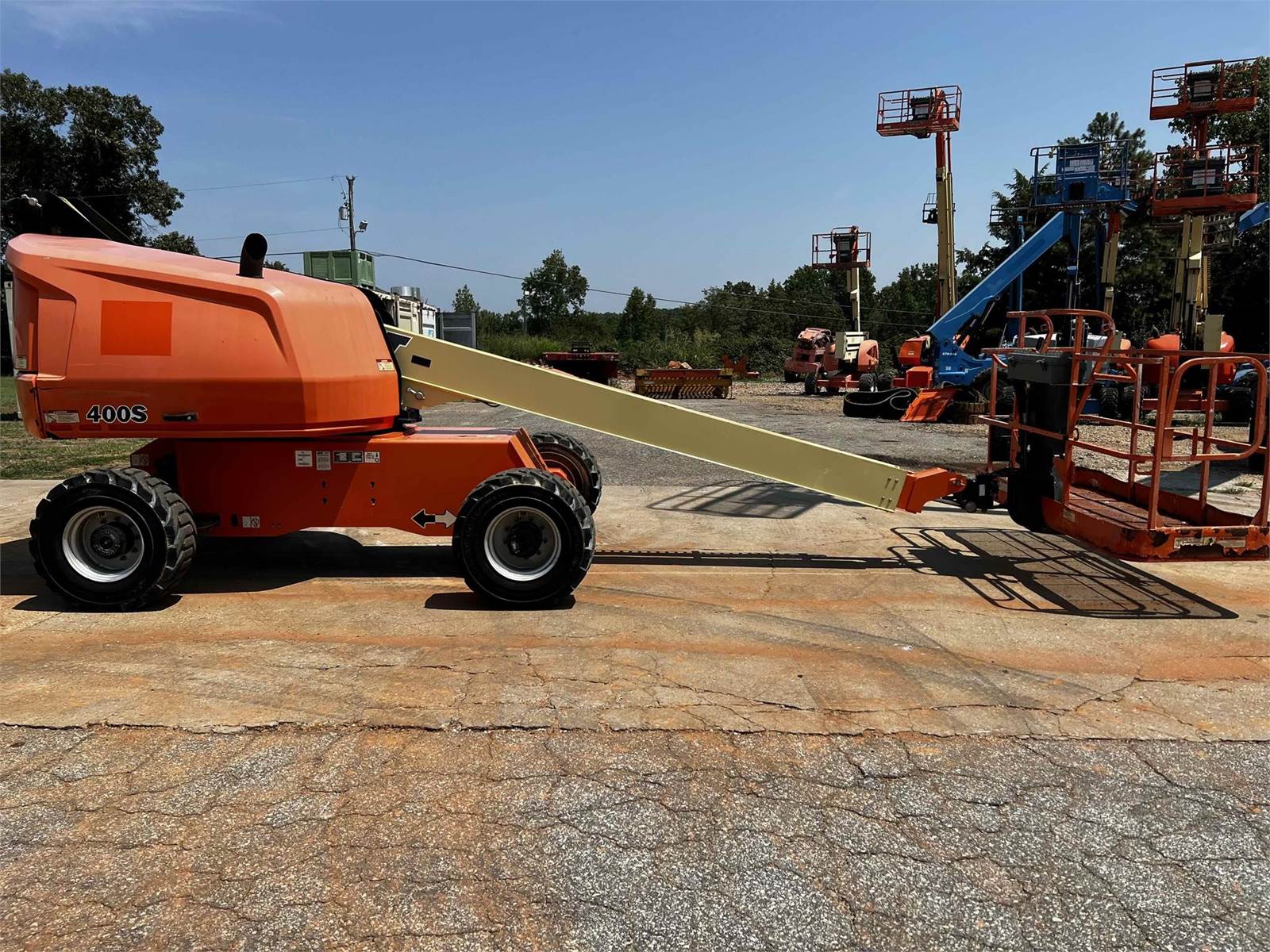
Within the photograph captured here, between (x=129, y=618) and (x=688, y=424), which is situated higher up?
(x=688, y=424)

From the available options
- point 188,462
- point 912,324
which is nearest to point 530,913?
point 188,462

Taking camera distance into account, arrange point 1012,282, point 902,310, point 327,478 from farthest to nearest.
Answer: point 902,310 → point 1012,282 → point 327,478

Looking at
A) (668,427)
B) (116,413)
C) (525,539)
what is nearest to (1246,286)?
(668,427)

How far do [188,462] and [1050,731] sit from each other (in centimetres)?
596

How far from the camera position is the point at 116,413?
20.2 ft

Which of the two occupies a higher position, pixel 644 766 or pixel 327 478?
pixel 327 478

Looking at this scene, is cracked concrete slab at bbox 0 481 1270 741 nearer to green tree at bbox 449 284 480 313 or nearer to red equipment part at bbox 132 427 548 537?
red equipment part at bbox 132 427 548 537

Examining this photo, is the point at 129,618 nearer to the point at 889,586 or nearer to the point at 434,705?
the point at 434,705

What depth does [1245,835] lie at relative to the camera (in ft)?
11.5

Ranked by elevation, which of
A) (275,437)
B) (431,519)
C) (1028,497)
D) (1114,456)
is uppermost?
(275,437)

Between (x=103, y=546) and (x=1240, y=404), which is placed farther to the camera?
(x=1240, y=404)

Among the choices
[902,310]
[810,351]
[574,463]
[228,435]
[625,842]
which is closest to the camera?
[625,842]

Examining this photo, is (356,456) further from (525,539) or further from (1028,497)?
(1028,497)

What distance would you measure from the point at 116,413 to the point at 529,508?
292cm
